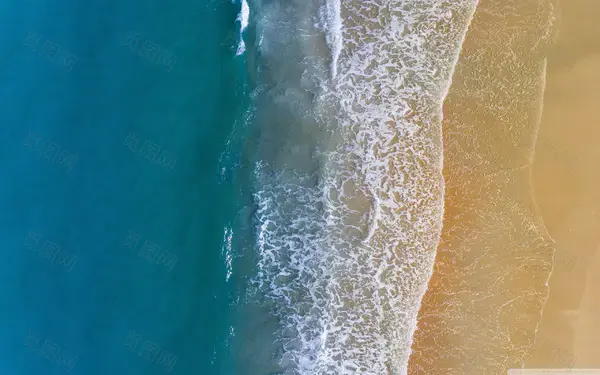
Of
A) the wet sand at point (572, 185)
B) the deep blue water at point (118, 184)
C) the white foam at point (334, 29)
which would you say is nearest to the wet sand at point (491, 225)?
the wet sand at point (572, 185)

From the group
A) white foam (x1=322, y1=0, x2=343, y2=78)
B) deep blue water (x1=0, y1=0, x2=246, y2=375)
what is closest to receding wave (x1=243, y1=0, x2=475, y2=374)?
white foam (x1=322, y1=0, x2=343, y2=78)

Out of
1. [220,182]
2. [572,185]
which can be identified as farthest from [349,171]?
[572,185]

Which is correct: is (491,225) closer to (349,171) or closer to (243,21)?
(349,171)

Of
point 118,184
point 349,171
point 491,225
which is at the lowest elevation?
point 118,184

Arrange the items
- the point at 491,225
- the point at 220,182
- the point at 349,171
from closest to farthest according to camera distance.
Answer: the point at 491,225 → the point at 349,171 → the point at 220,182

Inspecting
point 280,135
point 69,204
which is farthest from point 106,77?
point 280,135

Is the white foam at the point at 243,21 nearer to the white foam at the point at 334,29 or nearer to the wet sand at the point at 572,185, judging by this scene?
the white foam at the point at 334,29
